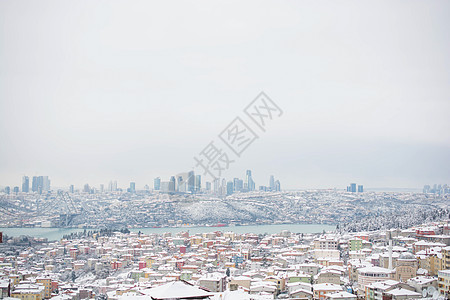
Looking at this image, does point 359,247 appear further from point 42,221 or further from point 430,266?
point 42,221

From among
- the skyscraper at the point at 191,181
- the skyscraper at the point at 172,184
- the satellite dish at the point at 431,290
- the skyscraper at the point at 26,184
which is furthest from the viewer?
the skyscraper at the point at 172,184

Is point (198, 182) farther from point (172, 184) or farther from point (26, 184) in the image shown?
point (26, 184)

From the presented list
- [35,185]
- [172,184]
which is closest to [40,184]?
[35,185]

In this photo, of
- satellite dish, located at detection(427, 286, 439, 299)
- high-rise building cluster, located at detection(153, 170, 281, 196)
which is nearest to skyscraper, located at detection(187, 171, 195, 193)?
high-rise building cluster, located at detection(153, 170, 281, 196)

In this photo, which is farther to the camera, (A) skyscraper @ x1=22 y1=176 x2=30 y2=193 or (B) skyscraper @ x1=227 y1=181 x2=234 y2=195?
(B) skyscraper @ x1=227 y1=181 x2=234 y2=195

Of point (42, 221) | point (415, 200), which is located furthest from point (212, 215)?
point (415, 200)

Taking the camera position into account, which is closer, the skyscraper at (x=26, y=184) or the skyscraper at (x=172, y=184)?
the skyscraper at (x=26, y=184)

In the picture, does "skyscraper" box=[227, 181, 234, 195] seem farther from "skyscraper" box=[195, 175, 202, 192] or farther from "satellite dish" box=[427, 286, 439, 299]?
"satellite dish" box=[427, 286, 439, 299]

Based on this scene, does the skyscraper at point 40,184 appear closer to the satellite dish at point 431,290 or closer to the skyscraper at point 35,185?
the skyscraper at point 35,185

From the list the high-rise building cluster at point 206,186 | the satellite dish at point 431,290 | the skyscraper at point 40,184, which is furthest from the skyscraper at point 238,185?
the satellite dish at point 431,290

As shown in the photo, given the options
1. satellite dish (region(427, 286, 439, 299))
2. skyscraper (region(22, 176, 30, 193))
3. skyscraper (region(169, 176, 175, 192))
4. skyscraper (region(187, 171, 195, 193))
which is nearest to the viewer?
satellite dish (region(427, 286, 439, 299))

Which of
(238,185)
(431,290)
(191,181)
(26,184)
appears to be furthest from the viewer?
(238,185)

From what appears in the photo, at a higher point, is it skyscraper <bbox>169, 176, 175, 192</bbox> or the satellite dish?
skyscraper <bbox>169, 176, 175, 192</bbox>
